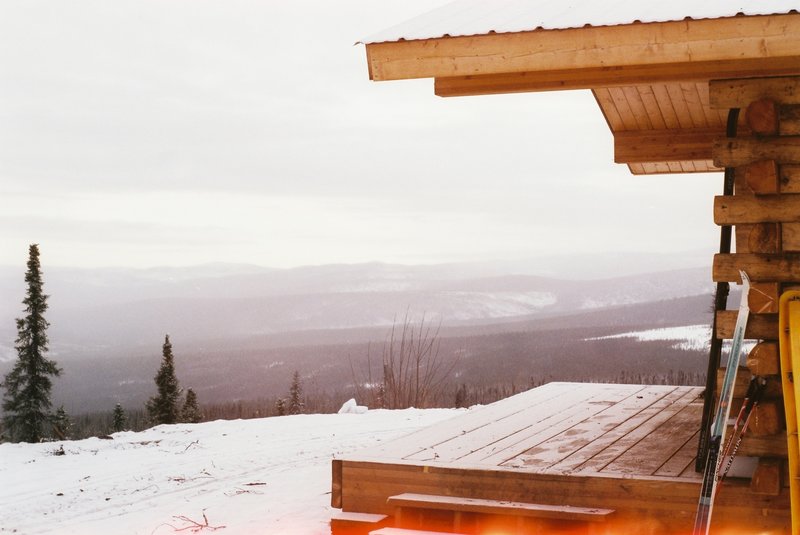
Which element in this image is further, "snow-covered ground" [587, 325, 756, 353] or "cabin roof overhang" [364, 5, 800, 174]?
"snow-covered ground" [587, 325, 756, 353]

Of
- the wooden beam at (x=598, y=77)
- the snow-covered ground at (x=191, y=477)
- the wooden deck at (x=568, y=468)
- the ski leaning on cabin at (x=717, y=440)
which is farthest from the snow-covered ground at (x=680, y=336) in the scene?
the ski leaning on cabin at (x=717, y=440)

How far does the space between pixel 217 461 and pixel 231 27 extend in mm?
8084

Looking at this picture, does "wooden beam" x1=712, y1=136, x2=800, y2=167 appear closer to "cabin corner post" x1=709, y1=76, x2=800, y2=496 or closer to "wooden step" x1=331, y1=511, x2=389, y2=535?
"cabin corner post" x1=709, y1=76, x2=800, y2=496

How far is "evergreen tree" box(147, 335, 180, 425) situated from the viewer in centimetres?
2431

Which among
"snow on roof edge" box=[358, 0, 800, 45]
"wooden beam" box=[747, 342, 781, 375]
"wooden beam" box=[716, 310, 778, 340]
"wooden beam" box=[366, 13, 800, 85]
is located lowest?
"wooden beam" box=[747, 342, 781, 375]

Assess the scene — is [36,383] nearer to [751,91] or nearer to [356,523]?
[356,523]

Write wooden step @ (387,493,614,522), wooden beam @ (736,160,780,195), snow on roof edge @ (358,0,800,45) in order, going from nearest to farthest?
snow on roof edge @ (358,0,800,45) → wooden beam @ (736,160,780,195) → wooden step @ (387,493,614,522)

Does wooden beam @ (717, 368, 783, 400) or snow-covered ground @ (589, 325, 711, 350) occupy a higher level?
snow-covered ground @ (589, 325, 711, 350)

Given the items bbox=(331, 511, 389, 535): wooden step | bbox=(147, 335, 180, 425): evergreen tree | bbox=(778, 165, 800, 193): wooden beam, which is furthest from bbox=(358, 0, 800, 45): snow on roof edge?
bbox=(147, 335, 180, 425): evergreen tree

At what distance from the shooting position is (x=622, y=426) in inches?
258

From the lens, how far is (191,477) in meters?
8.60

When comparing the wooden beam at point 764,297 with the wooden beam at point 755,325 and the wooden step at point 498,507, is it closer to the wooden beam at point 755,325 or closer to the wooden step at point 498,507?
the wooden beam at point 755,325

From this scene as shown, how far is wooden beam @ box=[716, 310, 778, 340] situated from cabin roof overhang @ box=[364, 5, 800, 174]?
42.6 inches

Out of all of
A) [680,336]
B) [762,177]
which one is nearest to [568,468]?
[762,177]
